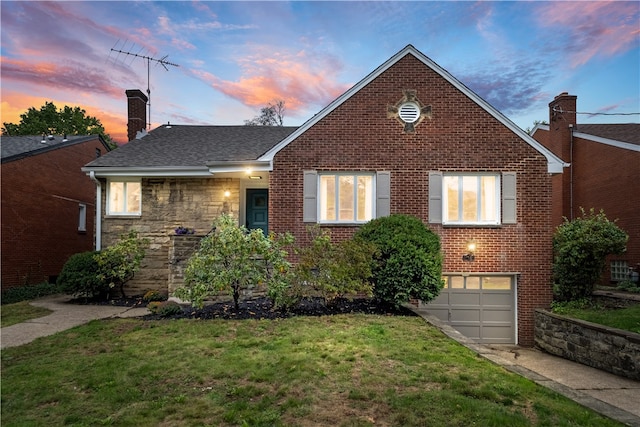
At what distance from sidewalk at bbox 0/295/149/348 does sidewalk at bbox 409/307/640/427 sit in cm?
699

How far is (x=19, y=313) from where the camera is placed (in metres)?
9.31

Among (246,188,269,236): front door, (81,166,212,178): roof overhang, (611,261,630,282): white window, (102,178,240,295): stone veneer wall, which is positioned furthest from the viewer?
(611,261,630,282): white window

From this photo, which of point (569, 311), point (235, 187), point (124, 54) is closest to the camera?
point (569, 311)

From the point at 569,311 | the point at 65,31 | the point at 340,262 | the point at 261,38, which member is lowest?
the point at 569,311

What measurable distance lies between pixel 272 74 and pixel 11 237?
1133 cm

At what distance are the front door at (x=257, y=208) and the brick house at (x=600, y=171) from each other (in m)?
12.5

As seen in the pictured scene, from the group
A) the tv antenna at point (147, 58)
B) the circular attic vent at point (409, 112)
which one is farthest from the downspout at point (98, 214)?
the circular attic vent at point (409, 112)

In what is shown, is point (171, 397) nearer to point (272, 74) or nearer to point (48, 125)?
point (272, 74)

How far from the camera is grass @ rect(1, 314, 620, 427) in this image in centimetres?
379

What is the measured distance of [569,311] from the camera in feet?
32.0

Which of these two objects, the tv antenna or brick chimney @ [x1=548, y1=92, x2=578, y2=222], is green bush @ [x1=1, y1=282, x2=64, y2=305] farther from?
brick chimney @ [x1=548, y1=92, x2=578, y2=222]

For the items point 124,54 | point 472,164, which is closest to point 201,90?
point 124,54

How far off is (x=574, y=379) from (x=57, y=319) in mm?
10377

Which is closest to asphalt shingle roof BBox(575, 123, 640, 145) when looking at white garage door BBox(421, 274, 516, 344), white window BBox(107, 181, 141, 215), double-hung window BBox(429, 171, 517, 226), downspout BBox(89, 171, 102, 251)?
double-hung window BBox(429, 171, 517, 226)
